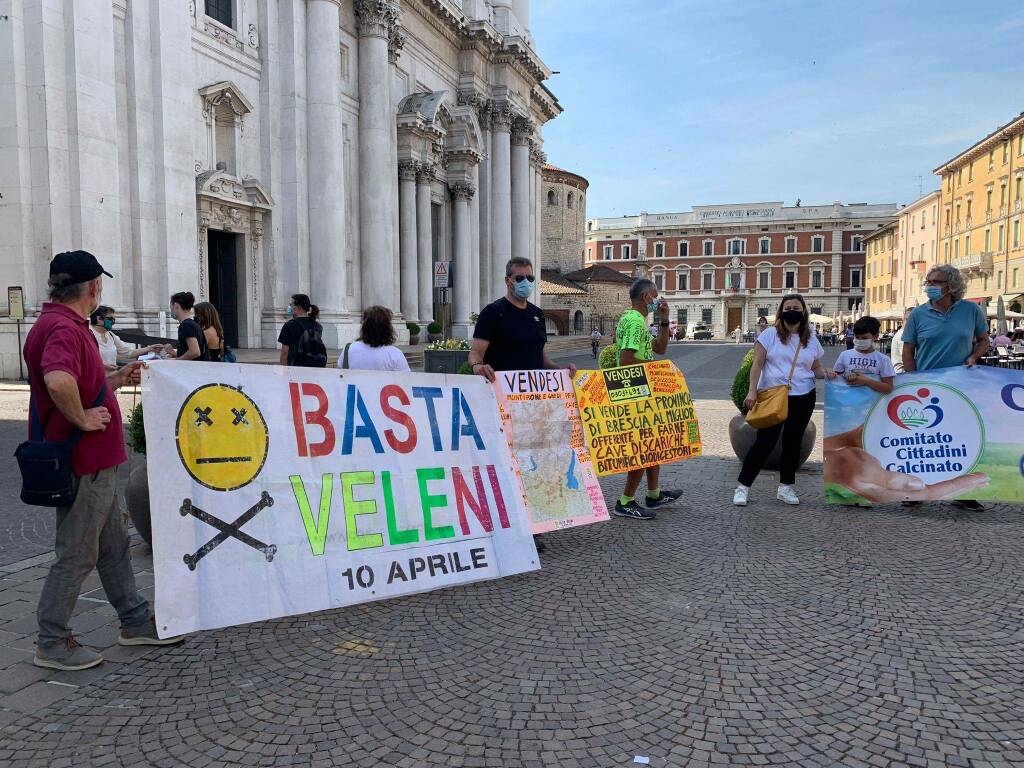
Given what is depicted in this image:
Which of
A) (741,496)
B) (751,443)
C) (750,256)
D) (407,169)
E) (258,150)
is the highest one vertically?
(750,256)

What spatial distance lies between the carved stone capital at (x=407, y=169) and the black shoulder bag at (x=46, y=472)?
83.7 ft

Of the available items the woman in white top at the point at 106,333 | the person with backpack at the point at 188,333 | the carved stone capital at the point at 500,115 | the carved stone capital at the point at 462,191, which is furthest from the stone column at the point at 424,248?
the person with backpack at the point at 188,333

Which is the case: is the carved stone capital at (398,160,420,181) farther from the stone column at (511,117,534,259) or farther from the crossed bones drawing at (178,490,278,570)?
the crossed bones drawing at (178,490,278,570)

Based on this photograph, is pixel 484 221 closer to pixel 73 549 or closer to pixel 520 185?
pixel 520 185

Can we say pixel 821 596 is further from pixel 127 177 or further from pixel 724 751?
pixel 127 177

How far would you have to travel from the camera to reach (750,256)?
9056cm

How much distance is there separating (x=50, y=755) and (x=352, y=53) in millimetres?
24659

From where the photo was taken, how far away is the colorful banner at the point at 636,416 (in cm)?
616

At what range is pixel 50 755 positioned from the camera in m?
2.80

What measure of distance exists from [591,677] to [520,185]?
3559 centimetres

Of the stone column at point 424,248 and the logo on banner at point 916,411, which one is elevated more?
the stone column at point 424,248

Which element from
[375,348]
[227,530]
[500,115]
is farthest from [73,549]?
[500,115]

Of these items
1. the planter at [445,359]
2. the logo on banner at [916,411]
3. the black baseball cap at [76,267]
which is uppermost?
the black baseball cap at [76,267]

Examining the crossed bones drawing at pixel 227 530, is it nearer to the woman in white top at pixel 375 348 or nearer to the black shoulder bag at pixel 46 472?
the black shoulder bag at pixel 46 472
